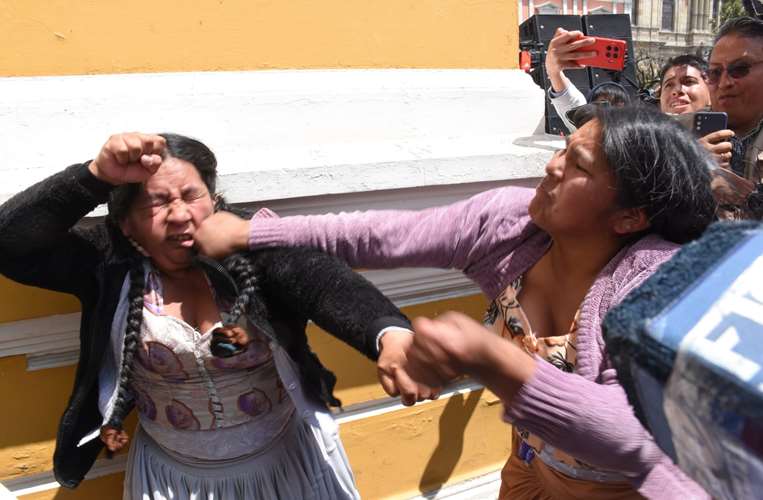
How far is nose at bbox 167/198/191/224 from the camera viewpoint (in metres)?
1.51

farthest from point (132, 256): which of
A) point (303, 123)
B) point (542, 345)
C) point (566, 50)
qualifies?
point (566, 50)

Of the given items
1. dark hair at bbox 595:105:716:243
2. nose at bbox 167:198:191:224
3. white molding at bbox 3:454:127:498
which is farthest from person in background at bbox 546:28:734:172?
white molding at bbox 3:454:127:498

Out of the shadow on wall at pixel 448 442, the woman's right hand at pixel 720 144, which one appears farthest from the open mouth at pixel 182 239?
the woman's right hand at pixel 720 144

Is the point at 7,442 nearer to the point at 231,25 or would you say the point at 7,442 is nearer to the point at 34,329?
the point at 34,329

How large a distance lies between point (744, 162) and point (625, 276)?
1.35 metres

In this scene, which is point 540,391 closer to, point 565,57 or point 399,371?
point 399,371

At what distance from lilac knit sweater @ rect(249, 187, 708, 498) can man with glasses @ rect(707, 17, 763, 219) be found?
1155 mm

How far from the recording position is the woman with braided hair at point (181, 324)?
1458 mm

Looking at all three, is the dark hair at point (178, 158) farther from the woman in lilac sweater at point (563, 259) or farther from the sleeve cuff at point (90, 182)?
the woman in lilac sweater at point (563, 259)

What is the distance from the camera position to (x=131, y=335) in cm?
152

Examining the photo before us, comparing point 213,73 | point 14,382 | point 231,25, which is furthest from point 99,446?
point 231,25

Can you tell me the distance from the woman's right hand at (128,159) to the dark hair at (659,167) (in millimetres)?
955

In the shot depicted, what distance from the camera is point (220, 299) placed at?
155cm

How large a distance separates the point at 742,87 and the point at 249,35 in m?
1.78
